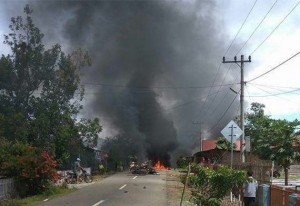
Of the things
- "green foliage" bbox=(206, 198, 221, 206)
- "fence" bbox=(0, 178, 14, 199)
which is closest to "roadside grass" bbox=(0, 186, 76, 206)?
"fence" bbox=(0, 178, 14, 199)

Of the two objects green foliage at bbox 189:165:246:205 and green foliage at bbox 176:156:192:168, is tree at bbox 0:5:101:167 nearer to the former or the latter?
green foliage at bbox 189:165:246:205

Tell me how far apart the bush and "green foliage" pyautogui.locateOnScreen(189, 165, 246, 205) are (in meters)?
10.1

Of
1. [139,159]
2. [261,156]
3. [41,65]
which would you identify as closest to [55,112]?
[41,65]

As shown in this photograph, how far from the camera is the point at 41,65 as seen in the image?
33.0 m

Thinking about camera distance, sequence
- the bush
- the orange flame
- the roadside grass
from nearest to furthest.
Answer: the roadside grass, the bush, the orange flame

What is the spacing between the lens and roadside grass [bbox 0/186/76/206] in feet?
55.5

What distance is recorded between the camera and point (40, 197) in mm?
20562

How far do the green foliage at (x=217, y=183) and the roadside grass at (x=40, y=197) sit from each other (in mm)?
7384

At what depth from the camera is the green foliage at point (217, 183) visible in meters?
12.2

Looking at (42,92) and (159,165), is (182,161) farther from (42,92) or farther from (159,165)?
(42,92)

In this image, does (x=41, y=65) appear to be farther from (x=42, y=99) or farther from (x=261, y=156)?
(x=261, y=156)

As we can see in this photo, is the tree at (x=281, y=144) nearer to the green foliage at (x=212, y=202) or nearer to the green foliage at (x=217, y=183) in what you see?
the green foliage at (x=217, y=183)

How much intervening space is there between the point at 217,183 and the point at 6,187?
10500 mm

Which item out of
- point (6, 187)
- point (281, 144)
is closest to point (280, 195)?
point (6, 187)
